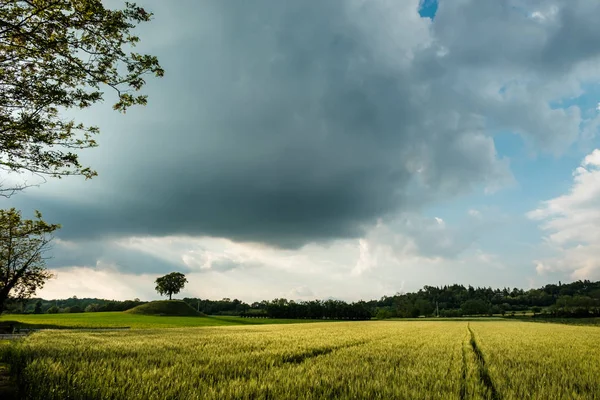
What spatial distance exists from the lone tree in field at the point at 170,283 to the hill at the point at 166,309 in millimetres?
26423

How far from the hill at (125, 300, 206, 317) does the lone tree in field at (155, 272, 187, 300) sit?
2642 centimetres

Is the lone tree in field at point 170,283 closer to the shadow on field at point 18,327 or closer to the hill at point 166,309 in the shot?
the hill at point 166,309

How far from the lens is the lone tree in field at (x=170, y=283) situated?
156875mm


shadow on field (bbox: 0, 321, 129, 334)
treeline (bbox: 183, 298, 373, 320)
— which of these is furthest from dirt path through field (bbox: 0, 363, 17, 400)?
treeline (bbox: 183, 298, 373, 320)

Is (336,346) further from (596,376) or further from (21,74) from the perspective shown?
(21,74)

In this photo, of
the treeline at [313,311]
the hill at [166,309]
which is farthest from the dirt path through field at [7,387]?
the treeline at [313,311]

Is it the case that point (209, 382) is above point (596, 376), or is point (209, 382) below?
above

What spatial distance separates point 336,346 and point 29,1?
16.7 metres

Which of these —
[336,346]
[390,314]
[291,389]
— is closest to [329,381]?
[291,389]

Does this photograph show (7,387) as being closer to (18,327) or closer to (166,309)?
(18,327)

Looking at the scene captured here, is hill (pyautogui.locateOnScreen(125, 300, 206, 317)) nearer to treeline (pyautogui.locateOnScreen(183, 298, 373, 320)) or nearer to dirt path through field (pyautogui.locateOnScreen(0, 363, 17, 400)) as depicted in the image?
treeline (pyautogui.locateOnScreen(183, 298, 373, 320))

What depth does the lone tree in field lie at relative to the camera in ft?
515

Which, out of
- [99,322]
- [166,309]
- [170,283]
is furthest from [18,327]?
[170,283]

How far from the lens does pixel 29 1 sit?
970cm
